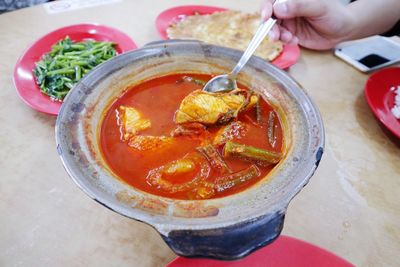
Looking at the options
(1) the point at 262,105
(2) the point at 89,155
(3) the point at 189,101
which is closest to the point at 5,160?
(2) the point at 89,155

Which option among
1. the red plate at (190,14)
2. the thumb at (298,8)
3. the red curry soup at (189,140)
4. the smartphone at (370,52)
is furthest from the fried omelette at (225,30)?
the red curry soup at (189,140)

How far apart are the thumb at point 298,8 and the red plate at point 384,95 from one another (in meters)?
0.53

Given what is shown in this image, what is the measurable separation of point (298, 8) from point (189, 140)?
110 cm

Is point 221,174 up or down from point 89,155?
down

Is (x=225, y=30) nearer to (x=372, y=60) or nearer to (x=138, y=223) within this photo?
(x=372, y=60)

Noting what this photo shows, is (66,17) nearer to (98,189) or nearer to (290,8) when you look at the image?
(290,8)

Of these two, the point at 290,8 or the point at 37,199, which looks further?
the point at 290,8

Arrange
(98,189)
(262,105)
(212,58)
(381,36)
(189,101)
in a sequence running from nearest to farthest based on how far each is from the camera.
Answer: (98,189), (189,101), (262,105), (212,58), (381,36)

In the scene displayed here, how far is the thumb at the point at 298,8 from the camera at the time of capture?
180 cm

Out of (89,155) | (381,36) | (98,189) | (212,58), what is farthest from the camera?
(381,36)

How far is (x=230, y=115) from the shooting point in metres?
1.36

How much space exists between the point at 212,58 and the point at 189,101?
0.34 m

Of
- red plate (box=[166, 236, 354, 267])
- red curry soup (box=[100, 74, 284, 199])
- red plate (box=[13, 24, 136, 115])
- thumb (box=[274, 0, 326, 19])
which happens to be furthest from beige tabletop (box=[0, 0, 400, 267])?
thumb (box=[274, 0, 326, 19])

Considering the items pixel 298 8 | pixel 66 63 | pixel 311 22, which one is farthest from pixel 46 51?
pixel 311 22
